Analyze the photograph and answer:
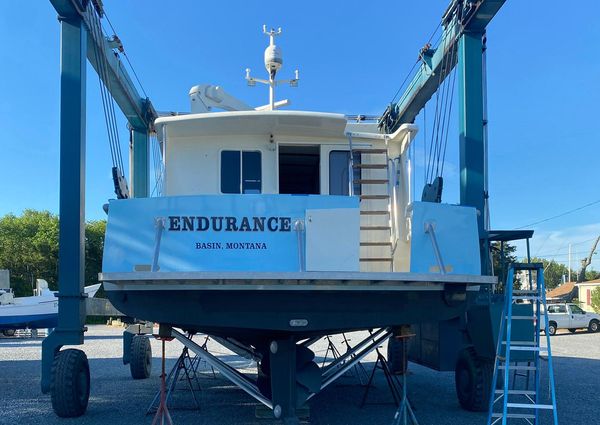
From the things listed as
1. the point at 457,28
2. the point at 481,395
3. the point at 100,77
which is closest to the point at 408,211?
the point at 481,395

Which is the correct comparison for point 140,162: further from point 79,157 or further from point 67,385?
point 67,385

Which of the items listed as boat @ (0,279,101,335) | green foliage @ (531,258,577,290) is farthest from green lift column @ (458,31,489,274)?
green foliage @ (531,258,577,290)

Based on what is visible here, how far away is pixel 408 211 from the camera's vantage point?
5938 millimetres

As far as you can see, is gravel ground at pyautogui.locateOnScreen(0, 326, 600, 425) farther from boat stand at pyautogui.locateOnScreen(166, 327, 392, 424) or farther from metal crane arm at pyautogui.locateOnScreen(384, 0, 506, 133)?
metal crane arm at pyautogui.locateOnScreen(384, 0, 506, 133)

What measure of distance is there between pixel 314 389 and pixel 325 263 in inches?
53.6

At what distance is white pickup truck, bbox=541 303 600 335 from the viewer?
86.5 ft

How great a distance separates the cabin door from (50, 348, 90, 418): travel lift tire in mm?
3400

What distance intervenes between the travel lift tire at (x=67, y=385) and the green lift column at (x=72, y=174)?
37cm

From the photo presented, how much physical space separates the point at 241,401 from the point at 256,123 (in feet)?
14.5

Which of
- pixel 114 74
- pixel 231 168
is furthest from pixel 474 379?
pixel 114 74

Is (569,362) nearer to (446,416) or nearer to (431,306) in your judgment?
(446,416)

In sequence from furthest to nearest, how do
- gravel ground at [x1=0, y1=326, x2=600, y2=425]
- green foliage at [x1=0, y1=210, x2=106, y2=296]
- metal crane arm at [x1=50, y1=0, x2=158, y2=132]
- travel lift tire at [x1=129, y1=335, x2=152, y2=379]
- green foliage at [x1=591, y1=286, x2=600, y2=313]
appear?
green foliage at [x1=0, y1=210, x2=106, y2=296] → green foliage at [x1=591, y1=286, x2=600, y2=313] → travel lift tire at [x1=129, y1=335, x2=152, y2=379] → metal crane arm at [x1=50, y1=0, x2=158, y2=132] → gravel ground at [x1=0, y1=326, x2=600, y2=425]

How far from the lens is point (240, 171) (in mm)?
6742

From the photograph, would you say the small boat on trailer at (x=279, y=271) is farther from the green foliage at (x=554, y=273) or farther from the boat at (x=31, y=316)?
the green foliage at (x=554, y=273)
